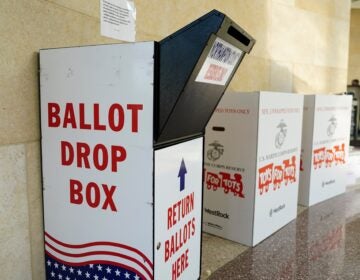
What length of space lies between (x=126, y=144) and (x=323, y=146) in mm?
1899

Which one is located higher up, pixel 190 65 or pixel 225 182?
pixel 190 65

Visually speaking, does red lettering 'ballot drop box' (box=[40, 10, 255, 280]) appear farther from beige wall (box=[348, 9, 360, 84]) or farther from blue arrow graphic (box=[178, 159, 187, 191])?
beige wall (box=[348, 9, 360, 84])

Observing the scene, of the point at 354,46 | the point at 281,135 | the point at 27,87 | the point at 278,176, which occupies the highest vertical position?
the point at 354,46

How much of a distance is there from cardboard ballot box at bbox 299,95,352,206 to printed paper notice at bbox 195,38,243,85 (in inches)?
53.6

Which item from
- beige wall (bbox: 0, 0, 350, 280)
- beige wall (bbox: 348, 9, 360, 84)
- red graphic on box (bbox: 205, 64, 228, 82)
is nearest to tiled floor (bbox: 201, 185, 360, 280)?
beige wall (bbox: 0, 0, 350, 280)

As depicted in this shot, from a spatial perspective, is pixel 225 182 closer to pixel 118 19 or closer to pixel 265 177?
pixel 265 177

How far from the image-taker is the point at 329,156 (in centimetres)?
260

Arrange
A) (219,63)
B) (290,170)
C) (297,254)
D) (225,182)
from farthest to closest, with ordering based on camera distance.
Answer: (290,170), (225,182), (297,254), (219,63)

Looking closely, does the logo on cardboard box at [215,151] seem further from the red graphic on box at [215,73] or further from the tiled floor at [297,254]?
the red graphic on box at [215,73]

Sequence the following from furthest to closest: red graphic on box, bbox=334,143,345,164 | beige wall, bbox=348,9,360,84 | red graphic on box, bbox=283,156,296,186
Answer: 1. beige wall, bbox=348,9,360,84
2. red graphic on box, bbox=334,143,345,164
3. red graphic on box, bbox=283,156,296,186

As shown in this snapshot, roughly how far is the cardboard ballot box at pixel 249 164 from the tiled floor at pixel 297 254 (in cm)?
9

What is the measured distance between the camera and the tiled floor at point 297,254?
160 cm

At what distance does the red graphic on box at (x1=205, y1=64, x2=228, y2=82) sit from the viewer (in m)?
1.09

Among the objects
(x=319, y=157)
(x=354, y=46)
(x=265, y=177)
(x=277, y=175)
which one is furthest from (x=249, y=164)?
(x=354, y=46)
